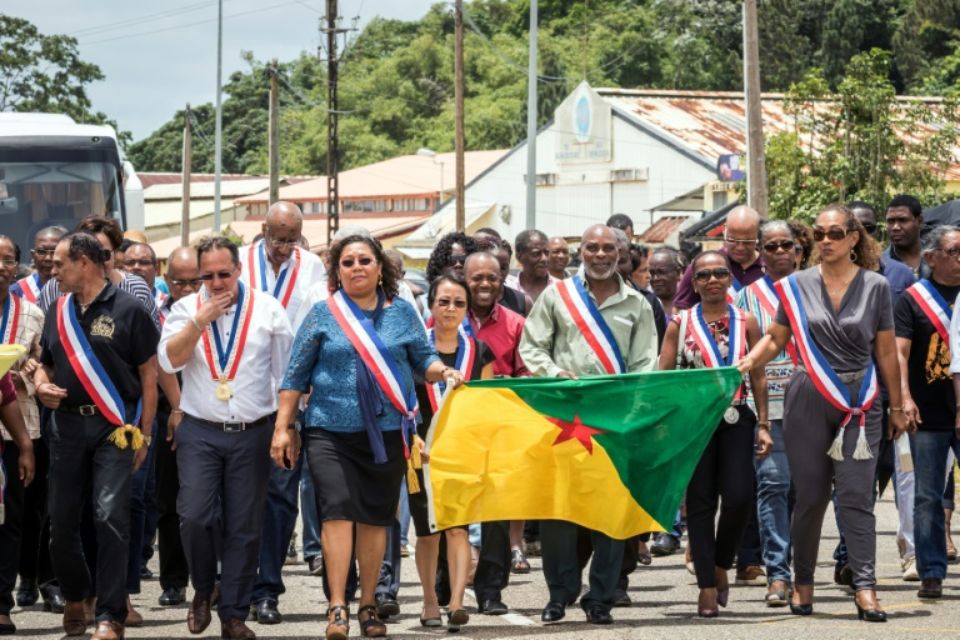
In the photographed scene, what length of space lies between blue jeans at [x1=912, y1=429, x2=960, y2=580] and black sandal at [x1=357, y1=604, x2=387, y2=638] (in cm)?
318

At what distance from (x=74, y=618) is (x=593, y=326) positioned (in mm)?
3075

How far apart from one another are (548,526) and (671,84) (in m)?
73.6

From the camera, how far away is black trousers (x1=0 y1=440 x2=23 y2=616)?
9555 millimetres

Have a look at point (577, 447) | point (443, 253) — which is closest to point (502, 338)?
point (577, 447)

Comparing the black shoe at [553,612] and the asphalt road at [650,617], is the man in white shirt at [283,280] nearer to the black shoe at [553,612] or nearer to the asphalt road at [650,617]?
the asphalt road at [650,617]

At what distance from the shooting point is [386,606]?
9680 millimetres

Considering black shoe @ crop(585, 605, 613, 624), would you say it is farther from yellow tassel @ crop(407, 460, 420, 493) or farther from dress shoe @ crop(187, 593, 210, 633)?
dress shoe @ crop(187, 593, 210, 633)

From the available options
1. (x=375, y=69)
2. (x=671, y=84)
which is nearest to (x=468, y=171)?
(x=671, y=84)

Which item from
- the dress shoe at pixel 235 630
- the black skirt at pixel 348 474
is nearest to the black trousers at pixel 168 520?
the dress shoe at pixel 235 630

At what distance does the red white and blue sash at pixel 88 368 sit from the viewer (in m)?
8.97

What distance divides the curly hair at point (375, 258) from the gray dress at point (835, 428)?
2116 mm

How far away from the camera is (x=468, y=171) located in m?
74.7

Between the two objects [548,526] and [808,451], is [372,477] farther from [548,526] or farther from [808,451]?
[808,451]

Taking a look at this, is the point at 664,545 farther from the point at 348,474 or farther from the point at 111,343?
the point at 111,343
